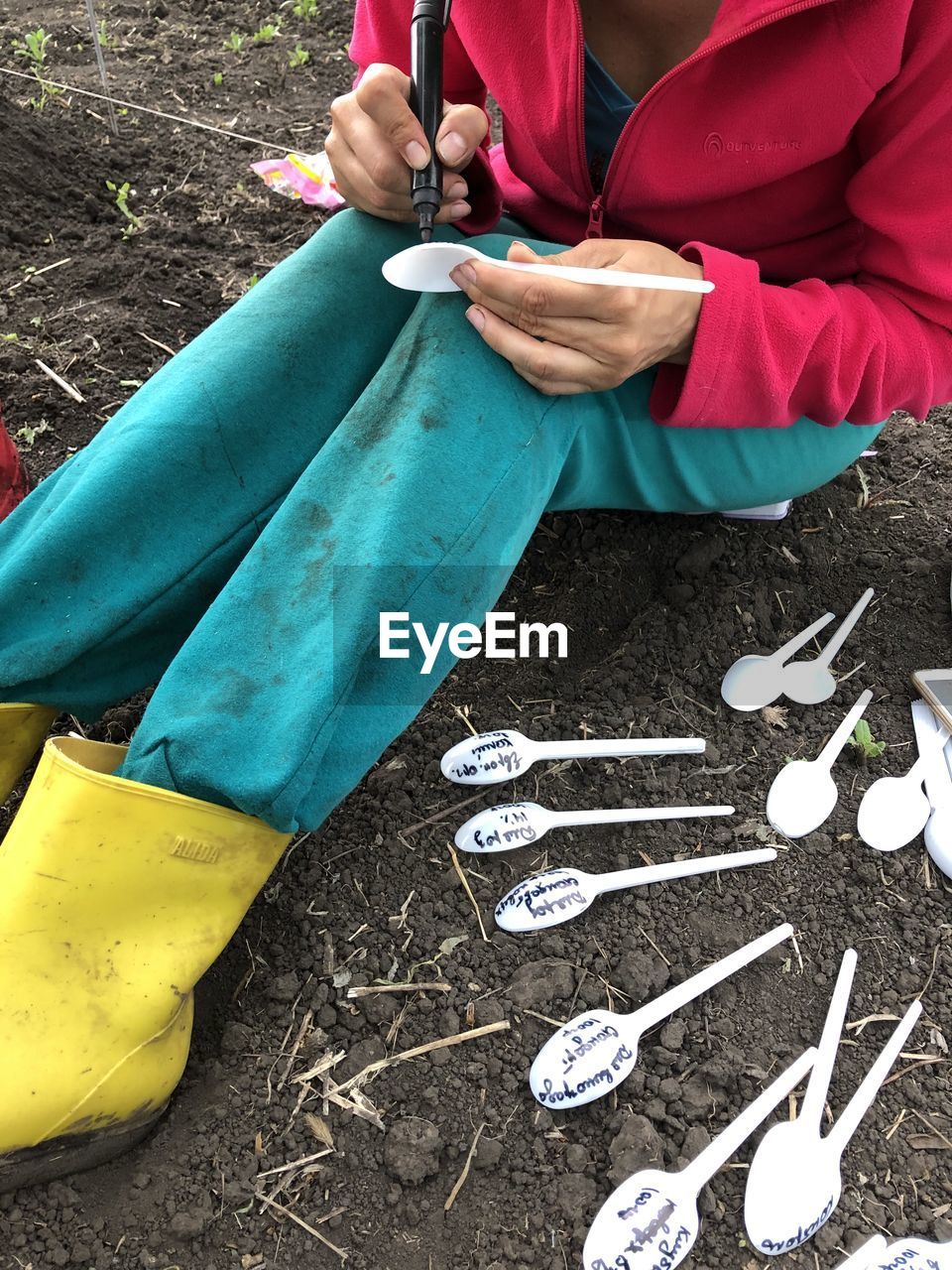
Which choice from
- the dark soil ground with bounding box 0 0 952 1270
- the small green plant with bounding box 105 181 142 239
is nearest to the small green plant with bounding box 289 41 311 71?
the small green plant with bounding box 105 181 142 239

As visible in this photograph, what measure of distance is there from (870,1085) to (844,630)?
0.59 metres

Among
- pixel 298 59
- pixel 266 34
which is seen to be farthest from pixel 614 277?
pixel 266 34

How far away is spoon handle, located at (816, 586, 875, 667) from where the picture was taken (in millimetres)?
1292

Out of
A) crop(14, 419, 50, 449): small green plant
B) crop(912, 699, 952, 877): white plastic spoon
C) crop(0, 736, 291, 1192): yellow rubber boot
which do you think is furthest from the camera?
crop(14, 419, 50, 449): small green plant

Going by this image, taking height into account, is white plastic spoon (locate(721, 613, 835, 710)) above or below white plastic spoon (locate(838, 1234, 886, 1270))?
above

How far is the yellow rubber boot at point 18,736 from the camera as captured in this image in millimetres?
955

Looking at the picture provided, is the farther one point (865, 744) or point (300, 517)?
Answer: point (865, 744)

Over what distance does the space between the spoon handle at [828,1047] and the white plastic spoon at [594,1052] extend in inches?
4.8

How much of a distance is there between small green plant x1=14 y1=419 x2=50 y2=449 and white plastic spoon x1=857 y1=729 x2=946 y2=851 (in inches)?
49.2

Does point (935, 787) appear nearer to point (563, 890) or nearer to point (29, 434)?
point (563, 890)

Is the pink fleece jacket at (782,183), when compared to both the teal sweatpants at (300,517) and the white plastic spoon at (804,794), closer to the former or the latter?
the teal sweatpants at (300,517)

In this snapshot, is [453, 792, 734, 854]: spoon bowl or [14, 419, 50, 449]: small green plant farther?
[14, 419, 50, 449]: small green plant

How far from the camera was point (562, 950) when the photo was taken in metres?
1.01

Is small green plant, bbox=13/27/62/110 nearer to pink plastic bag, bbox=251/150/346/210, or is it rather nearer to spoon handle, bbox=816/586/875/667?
pink plastic bag, bbox=251/150/346/210
